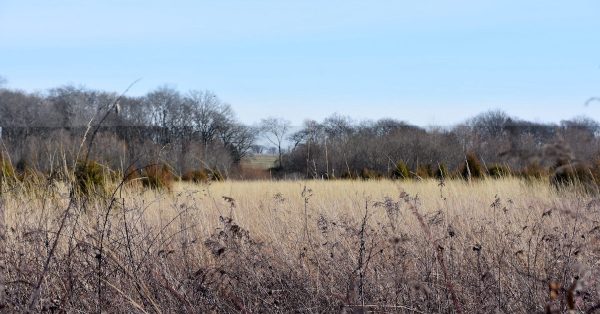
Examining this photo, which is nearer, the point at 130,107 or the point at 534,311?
the point at 534,311

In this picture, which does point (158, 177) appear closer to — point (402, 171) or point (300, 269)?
point (402, 171)

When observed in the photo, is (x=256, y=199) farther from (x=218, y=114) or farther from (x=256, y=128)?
(x=218, y=114)

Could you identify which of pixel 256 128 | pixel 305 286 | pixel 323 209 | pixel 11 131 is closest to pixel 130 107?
pixel 11 131

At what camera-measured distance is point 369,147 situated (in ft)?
44.7

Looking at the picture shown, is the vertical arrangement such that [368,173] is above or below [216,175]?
below

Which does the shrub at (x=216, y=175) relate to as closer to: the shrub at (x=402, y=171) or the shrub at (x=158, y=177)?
the shrub at (x=158, y=177)

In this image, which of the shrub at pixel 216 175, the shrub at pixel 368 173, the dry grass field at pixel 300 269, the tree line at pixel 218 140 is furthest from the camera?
the shrub at pixel 368 173

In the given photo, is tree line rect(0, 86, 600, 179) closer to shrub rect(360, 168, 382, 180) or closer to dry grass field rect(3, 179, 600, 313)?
shrub rect(360, 168, 382, 180)

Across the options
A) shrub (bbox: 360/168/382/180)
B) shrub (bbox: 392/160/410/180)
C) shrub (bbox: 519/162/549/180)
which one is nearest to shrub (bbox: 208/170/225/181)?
shrub (bbox: 392/160/410/180)

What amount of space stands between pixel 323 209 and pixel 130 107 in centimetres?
1015

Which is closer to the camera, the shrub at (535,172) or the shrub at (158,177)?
the shrub at (158,177)

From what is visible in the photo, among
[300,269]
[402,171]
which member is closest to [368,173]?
[402,171]

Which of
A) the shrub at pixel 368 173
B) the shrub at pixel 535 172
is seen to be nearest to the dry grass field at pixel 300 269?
the shrub at pixel 535 172

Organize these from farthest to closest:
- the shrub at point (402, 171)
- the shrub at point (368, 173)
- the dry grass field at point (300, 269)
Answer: the shrub at point (368, 173)
the shrub at point (402, 171)
the dry grass field at point (300, 269)
